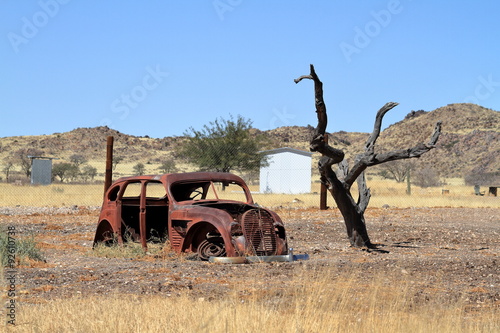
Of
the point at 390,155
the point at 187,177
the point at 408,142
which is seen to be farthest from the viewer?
the point at 408,142

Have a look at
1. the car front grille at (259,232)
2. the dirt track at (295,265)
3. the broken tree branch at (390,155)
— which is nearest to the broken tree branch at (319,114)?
the broken tree branch at (390,155)

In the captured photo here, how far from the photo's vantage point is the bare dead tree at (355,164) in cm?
1238

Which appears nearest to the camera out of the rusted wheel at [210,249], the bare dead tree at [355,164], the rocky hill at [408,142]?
the rusted wheel at [210,249]

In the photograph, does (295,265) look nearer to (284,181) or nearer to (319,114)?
(319,114)

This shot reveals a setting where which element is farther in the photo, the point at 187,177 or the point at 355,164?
the point at 355,164

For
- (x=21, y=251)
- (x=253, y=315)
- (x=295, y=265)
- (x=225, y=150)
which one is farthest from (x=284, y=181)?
(x=253, y=315)

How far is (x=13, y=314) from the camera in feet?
19.9

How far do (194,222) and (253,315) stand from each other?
4893 mm

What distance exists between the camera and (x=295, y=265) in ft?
32.3

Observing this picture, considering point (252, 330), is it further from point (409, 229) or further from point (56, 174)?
point (56, 174)

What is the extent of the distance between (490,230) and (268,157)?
3063 centimetres

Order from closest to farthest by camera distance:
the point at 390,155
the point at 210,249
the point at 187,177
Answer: the point at 210,249
the point at 187,177
the point at 390,155

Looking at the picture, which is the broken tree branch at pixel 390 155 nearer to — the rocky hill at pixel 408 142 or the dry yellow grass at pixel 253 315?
the dry yellow grass at pixel 253 315

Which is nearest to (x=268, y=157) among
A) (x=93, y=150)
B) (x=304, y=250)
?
(x=304, y=250)
